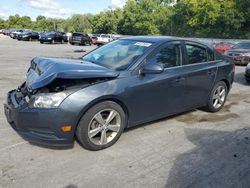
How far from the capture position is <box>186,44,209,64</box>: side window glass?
17.9 ft

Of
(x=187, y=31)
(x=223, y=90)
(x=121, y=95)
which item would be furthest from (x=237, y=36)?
(x=121, y=95)

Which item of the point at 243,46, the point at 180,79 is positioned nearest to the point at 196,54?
the point at 180,79

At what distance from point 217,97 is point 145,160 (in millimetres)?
2955

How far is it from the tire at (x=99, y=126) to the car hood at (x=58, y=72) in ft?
1.40

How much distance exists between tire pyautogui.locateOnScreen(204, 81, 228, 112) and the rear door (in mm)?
182

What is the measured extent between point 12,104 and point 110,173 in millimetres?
1729

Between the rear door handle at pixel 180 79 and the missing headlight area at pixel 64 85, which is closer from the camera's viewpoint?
the missing headlight area at pixel 64 85

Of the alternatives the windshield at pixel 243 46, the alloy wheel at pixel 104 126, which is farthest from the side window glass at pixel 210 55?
the windshield at pixel 243 46

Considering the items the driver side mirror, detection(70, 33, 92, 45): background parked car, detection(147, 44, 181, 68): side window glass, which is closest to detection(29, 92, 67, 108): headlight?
the driver side mirror

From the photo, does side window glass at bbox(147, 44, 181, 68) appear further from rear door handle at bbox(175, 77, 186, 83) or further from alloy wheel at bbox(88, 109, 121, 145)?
alloy wheel at bbox(88, 109, 121, 145)

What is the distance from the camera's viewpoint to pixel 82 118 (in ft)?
13.1

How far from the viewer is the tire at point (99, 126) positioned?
13.2 feet

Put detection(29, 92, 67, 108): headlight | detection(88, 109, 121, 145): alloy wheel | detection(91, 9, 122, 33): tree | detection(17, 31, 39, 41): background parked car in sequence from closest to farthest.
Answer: detection(29, 92, 67, 108): headlight → detection(88, 109, 121, 145): alloy wheel → detection(17, 31, 39, 41): background parked car → detection(91, 9, 122, 33): tree

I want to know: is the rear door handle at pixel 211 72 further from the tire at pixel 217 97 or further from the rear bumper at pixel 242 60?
the rear bumper at pixel 242 60
